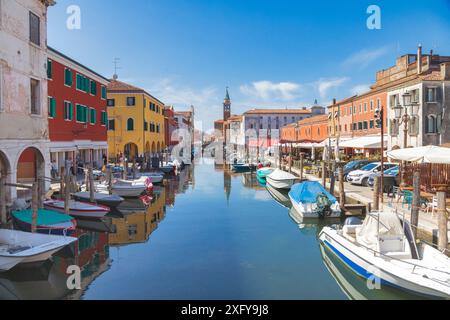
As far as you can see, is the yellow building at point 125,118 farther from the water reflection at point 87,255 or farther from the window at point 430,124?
the window at point 430,124

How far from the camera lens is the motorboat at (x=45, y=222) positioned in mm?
12905

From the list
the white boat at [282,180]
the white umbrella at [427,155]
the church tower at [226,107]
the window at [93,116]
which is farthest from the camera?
the church tower at [226,107]

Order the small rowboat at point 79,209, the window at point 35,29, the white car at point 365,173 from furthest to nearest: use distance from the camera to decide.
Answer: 1. the white car at point 365,173
2. the window at point 35,29
3. the small rowboat at point 79,209

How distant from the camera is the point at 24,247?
10.2 m

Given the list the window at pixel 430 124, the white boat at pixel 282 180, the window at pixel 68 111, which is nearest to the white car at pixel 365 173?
the white boat at pixel 282 180

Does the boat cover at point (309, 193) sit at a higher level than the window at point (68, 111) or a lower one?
lower

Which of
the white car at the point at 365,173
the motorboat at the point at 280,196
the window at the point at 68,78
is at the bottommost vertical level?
the motorboat at the point at 280,196

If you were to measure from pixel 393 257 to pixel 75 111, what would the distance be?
2363cm

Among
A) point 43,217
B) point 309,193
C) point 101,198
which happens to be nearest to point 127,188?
point 101,198

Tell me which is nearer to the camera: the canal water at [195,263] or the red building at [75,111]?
the canal water at [195,263]

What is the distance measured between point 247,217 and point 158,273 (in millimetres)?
8888

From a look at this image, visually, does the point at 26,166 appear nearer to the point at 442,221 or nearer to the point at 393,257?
the point at 393,257
